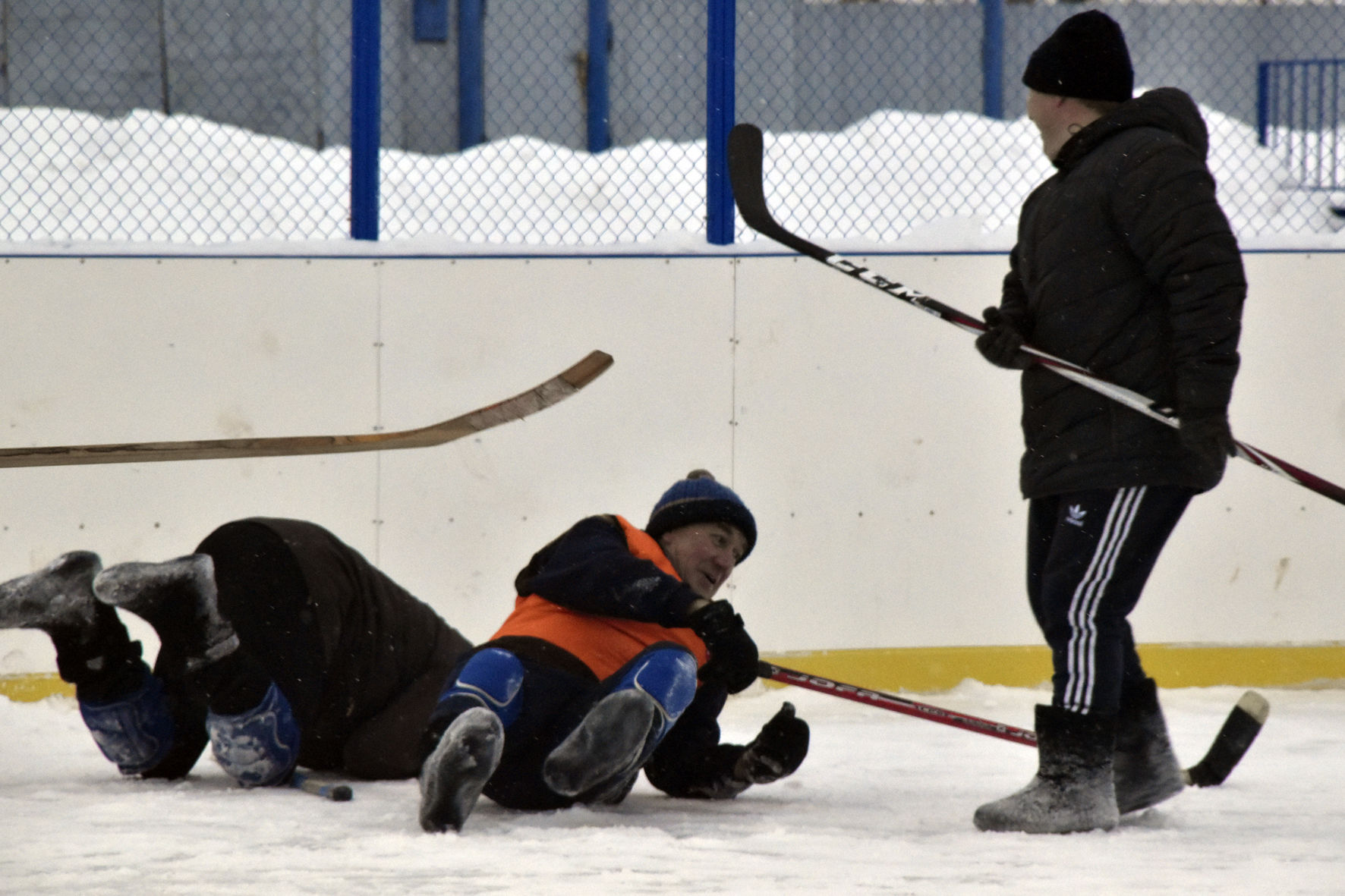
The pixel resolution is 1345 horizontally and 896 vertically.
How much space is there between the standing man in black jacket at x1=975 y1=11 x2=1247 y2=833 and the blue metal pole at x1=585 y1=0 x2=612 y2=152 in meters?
3.51

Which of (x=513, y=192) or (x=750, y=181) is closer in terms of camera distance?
(x=750, y=181)

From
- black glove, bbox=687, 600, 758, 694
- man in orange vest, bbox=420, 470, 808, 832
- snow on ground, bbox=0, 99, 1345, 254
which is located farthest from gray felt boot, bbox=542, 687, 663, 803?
snow on ground, bbox=0, 99, 1345, 254

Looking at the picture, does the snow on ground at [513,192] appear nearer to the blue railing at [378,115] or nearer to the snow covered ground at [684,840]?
the blue railing at [378,115]

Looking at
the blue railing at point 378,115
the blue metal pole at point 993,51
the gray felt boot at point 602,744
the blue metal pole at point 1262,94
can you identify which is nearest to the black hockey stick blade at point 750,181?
the blue railing at point 378,115

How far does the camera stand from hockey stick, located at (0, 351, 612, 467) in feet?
8.39

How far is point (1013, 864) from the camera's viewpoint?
2.02m

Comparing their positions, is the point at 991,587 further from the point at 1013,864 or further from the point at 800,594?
the point at 1013,864

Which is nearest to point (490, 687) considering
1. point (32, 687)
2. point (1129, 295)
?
point (1129, 295)

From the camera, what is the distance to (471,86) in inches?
233

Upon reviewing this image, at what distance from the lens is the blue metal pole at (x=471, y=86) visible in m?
5.92

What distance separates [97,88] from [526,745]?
404cm

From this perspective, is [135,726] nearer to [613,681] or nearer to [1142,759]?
[613,681]

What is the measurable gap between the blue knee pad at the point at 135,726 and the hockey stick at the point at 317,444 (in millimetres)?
369

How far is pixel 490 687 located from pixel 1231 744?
1311 mm
